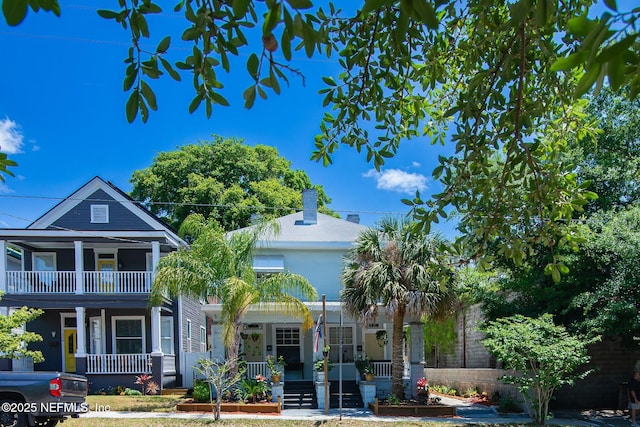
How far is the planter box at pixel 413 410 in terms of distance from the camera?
1588 cm

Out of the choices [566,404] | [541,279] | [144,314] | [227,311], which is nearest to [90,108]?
[227,311]

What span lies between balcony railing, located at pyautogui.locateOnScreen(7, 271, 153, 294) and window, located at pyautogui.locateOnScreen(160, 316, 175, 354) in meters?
2.65

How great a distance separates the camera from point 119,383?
19953 mm

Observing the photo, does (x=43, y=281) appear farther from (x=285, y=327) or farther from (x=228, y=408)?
(x=228, y=408)

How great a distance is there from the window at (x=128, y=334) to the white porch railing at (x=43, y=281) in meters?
2.34

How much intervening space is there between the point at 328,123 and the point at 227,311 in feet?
41.9

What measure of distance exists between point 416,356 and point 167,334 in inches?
415

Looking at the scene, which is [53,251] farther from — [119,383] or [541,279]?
[541,279]

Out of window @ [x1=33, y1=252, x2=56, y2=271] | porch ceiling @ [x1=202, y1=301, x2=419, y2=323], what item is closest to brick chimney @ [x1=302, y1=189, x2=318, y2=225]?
porch ceiling @ [x1=202, y1=301, x2=419, y2=323]

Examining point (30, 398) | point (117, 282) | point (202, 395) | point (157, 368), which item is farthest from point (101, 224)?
point (30, 398)

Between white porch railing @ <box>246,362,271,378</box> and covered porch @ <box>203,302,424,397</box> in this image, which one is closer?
white porch railing @ <box>246,362,271,378</box>

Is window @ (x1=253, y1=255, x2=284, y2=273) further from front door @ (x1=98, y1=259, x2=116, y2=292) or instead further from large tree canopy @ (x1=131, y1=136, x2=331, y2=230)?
large tree canopy @ (x1=131, y1=136, x2=331, y2=230)

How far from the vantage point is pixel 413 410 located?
1603 centimetres

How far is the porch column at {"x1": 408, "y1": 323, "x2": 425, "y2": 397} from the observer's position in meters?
18.2
